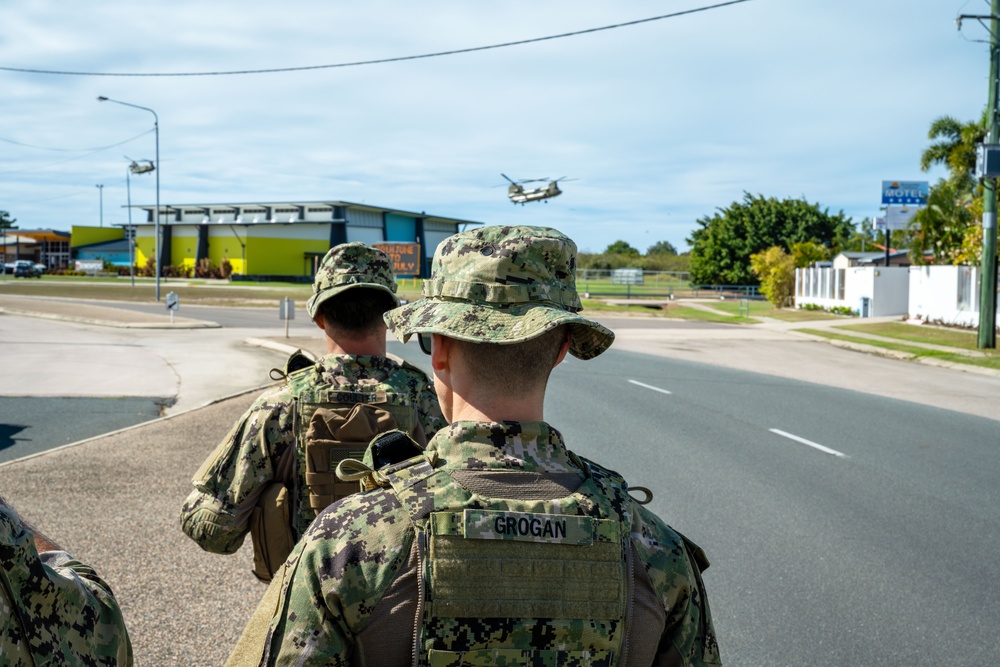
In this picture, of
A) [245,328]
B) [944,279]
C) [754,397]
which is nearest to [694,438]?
[754,397]

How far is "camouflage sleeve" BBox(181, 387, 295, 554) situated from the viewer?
317 centimetres

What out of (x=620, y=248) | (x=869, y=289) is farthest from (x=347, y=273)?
(x=620, y=248)

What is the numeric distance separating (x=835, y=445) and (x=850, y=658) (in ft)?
19.7

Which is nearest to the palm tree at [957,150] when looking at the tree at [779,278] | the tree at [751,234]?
the tree at [779,278]

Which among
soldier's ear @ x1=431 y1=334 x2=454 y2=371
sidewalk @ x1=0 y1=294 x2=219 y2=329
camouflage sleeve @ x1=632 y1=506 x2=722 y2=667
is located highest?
soldier's ear @ x1=431 y1=334 x2=454 y2=371

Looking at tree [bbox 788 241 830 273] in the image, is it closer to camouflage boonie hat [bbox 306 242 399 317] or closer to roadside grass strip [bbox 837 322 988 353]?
roadside grass strip [bbox 837 322 988 353]

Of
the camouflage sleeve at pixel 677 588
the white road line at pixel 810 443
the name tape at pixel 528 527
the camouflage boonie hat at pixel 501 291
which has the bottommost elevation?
the white road line at pixel 810 443

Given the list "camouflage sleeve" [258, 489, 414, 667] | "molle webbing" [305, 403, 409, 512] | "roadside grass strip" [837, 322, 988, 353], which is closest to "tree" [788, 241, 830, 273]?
"roadside grass strip" [837, 322, 988, 353]

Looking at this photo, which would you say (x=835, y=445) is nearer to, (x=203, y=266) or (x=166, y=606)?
(x=166, y=606)

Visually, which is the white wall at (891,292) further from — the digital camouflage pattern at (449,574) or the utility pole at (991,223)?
the digital camouflage pattern at (449,574)

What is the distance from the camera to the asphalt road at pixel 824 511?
4.77 meters

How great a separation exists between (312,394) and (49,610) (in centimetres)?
155

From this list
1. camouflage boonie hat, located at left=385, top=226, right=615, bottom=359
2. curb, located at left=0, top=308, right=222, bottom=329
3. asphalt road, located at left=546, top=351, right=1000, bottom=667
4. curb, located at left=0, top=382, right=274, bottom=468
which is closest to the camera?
camouflage boonie hat, located at left=385, top=226, right=615, bottom=359

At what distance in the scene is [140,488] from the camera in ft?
24.4
